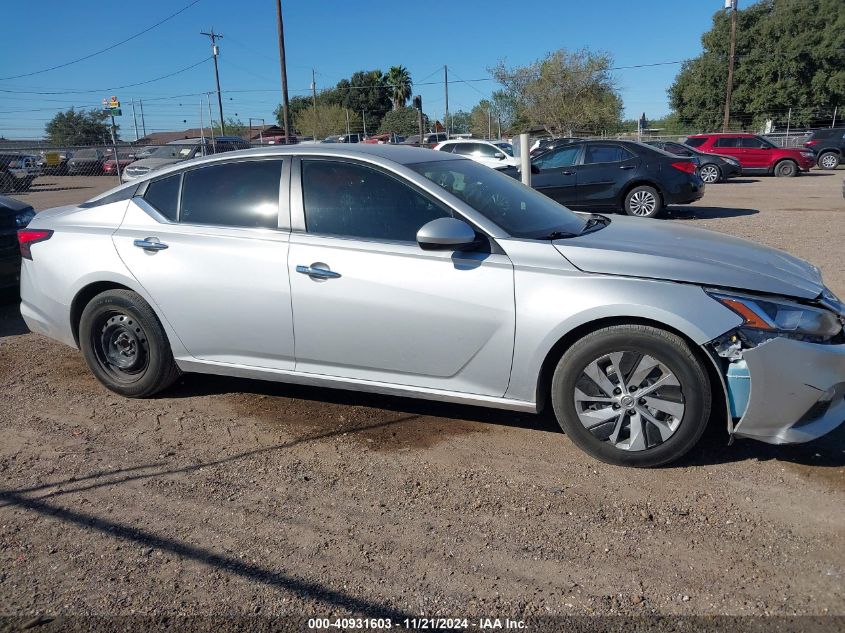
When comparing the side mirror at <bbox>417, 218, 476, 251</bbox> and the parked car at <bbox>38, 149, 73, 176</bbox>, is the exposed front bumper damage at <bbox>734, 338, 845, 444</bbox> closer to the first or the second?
the side mirror at <bbox>417, 218, 476, 251</bbox>

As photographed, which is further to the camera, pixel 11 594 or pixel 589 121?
pixel 589 121

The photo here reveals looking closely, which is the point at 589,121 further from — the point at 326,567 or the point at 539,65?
the point at 326,567

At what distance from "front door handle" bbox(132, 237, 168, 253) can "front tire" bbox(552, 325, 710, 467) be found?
101 inches

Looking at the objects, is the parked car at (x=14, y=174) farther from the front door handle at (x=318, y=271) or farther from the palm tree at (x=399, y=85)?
the palm tree at (x=399, y=85)

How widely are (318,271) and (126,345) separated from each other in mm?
1594

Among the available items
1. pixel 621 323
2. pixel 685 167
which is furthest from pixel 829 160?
pixel 621 323

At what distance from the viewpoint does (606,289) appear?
354cm

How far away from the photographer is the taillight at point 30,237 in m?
4.88

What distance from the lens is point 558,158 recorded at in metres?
13.7

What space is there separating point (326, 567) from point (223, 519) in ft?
2.16

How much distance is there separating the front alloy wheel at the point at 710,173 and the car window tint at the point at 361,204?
72.5 feet

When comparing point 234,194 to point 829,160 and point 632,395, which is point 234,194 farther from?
point 829,160

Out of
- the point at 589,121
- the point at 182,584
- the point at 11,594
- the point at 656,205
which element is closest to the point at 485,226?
the point at 182,584

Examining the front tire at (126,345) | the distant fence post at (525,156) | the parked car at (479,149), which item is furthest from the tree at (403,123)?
the front tire at (126,345)
